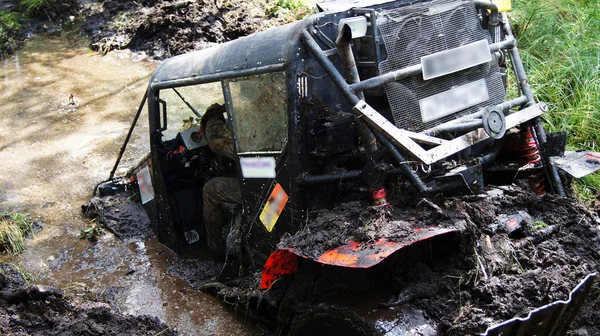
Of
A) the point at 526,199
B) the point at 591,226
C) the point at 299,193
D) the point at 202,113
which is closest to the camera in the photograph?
the point at 591,226

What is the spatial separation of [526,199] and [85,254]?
424 cm

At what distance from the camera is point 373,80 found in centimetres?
307

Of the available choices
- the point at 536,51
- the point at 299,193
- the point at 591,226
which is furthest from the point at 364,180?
the point at 536,51

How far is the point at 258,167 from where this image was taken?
3.66 meters

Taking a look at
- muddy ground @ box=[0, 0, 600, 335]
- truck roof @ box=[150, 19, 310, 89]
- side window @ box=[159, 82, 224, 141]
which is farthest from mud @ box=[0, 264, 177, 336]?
truck roof @ box=[150, 19, 310, 89]

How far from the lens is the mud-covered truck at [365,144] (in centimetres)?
286

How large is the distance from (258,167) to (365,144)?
86 centimetres

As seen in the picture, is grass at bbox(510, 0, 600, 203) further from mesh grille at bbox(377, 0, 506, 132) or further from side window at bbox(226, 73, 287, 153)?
side window at bbox(226, 73, 287, 153)

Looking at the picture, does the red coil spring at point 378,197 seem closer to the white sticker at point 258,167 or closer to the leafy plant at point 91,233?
the white sticker at point 258,167

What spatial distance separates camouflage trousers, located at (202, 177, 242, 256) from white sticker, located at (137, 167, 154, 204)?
0.76 metres

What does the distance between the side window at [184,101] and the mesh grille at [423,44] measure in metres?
1.34

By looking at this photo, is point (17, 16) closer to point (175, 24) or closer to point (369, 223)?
point (175, 24)

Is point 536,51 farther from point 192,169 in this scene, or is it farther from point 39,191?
point 39,191

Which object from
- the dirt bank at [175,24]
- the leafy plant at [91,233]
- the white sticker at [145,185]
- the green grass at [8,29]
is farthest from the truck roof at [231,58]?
the green grass at [8,29]
